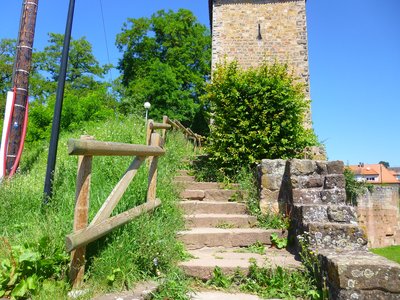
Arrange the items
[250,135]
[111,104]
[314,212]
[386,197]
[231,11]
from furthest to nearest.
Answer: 1. [111,104]
2. [231,11]
3. [386,197]
4. [250,135]
5. [314,212]

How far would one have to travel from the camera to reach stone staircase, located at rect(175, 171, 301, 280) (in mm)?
3250

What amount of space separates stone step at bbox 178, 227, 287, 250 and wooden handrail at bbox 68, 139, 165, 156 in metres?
1.20

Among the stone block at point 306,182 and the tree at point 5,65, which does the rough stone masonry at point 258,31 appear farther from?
the tree at point 5,65

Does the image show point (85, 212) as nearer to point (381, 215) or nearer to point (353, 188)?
point (353, 188)

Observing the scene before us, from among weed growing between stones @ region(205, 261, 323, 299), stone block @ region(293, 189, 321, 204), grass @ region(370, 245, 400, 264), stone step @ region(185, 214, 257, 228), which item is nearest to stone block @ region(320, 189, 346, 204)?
stone block @ region(293, 189, 321, 204)

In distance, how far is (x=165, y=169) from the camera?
5.57 meters

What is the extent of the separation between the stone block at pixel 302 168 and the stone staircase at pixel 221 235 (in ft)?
2.76

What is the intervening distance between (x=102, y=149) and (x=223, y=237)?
2.14 metres

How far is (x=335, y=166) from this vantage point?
4.29 meters

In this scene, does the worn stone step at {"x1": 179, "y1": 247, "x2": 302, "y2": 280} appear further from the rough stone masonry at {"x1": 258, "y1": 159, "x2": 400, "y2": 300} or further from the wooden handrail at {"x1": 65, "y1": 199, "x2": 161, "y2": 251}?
the wooden handrail at {"x1": 65, "y1": 199, "x2": 161, "y2": 251}

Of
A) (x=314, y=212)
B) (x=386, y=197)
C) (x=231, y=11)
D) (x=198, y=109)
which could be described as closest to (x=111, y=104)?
(x=198, y=109)

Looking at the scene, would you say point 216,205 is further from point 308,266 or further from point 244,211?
point 308,266

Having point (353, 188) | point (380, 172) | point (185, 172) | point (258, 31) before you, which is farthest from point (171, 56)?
point (380, 172)

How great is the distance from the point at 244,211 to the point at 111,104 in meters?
20.2
